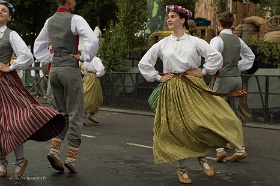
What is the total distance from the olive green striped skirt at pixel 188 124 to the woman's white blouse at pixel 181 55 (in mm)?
151

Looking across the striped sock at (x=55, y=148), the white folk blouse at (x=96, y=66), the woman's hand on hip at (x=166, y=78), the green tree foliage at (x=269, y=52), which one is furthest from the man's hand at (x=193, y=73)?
the green tree foliage at (x=269, y=52)

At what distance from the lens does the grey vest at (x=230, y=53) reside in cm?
926

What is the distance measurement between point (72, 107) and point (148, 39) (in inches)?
656

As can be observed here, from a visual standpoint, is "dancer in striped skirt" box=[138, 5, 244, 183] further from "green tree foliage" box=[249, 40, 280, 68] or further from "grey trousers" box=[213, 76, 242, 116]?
"green tree foliage" box=[249, 40, 280, 68]

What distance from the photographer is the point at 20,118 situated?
6.98 m

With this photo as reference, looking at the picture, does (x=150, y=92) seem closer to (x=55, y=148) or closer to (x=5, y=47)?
(x=55, y=148)

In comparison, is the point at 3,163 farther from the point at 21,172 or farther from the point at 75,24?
the point at 75,24

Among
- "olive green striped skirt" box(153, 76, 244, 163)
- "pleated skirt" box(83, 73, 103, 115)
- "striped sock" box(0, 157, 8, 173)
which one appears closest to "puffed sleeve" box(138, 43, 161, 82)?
"olive green striped skirt" box(153, 76, 244, 163)

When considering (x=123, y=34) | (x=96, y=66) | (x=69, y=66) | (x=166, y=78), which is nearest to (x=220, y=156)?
(x=166, y=78)

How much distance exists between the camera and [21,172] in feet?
23.1

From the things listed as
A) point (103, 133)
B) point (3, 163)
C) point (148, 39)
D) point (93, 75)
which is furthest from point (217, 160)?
point (148, 39)

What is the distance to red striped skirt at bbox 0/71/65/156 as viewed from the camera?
22.8ft

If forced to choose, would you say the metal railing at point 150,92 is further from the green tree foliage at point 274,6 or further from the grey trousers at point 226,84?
the green tree foliage at point 274,6

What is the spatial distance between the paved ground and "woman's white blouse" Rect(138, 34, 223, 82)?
3.58 ft
